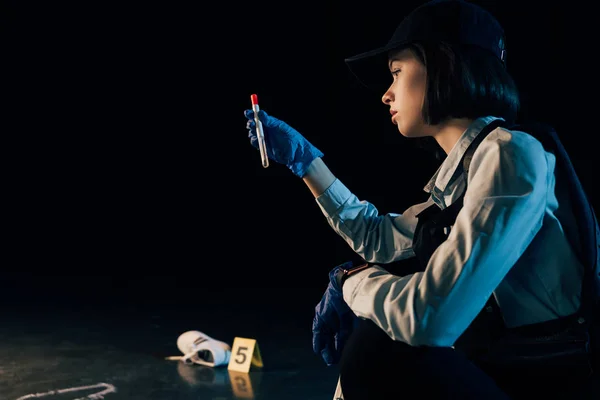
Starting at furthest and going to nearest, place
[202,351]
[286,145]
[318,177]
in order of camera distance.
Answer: [202,351] → [286,145] → [318,177]

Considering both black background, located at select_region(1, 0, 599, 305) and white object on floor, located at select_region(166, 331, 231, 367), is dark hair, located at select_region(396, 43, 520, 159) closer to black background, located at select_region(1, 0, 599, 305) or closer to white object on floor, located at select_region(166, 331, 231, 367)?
white object on floor, located at select_region(166, 331, 231, 367)

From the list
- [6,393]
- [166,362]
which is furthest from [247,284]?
[6,393]

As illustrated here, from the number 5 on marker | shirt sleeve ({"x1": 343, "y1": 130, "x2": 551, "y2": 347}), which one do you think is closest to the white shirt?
shirt sleeve ({"x1": 343, "y1": 130, "x2": 551, "y2": 347})

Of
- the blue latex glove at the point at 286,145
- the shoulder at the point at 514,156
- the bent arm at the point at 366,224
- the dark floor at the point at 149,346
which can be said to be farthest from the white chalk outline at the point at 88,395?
the shoulder at the point at 514,156

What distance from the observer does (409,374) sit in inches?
37.4

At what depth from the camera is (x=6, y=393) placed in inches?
88.9

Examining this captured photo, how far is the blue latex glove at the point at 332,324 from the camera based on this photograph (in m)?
1.30

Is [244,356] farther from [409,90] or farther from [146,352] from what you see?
[409,90]

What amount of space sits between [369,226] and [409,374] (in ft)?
1.93

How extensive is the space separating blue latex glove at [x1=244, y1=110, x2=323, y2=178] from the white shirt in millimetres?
660

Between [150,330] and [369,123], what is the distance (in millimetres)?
1870

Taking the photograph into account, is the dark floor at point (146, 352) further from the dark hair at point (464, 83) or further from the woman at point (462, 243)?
the dark hair at point (464, 83)

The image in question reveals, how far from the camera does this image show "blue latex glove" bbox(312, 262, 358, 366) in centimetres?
130

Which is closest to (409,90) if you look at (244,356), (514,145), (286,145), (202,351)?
(514,145)
